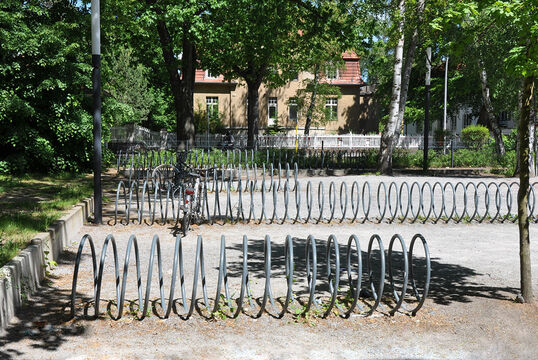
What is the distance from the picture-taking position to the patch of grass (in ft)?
26.8

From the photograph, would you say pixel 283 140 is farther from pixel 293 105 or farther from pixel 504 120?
pixel 504 120

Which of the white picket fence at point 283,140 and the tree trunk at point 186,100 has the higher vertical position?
the tree trunk at point 186,100

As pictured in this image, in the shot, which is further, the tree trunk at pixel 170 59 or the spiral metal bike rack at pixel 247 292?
the tree trunk at pixel 170 59

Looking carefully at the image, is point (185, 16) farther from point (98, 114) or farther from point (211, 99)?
point (211, 99)

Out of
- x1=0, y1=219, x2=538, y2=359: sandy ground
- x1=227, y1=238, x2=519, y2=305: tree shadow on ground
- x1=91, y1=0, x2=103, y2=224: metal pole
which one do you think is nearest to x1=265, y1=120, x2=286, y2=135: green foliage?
x1=91, y1=0, x2=103, y2=224: metal pole

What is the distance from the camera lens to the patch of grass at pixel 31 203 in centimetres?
816

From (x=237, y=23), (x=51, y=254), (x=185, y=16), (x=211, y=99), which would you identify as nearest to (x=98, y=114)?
(x=51, y=254)

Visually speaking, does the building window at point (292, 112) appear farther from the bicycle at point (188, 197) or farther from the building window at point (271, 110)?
the bicycle at point (188, 197)

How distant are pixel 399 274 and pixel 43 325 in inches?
188

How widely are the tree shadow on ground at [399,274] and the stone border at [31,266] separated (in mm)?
2562

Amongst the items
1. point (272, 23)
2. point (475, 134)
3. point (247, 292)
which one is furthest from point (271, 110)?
point (247, 292)

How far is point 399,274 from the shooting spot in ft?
26.6

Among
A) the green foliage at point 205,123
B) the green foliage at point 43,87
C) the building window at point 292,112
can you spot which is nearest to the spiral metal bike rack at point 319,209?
the green foliage at point 43,87

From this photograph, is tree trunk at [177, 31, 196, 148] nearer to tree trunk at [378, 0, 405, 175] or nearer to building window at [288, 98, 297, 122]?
tree trunk at [378, 0, 405, 175]
